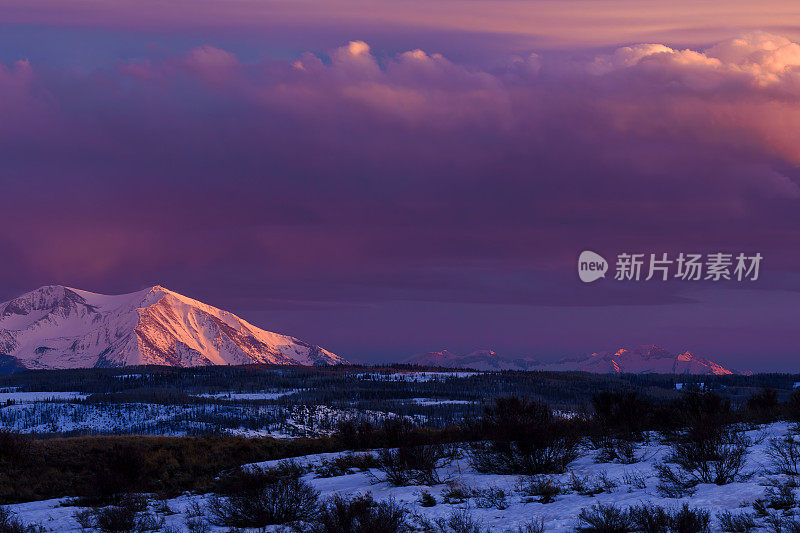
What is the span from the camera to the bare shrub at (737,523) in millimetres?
→ 17203

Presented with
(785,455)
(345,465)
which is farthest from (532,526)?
(345,465)

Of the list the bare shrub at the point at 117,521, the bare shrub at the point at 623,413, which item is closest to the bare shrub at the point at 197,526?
the bare shrub at the point at 117,521

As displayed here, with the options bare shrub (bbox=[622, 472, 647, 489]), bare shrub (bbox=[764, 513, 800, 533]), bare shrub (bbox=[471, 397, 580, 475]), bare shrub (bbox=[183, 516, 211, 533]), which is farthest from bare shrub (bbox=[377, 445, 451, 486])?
bare shrub (bbox=[764, 513, 800, 533])

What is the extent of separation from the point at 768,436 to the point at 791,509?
10866 mm

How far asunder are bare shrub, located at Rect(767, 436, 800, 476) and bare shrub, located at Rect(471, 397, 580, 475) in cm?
615

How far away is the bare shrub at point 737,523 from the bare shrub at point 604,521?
189 centimetres

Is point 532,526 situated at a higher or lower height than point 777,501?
lower

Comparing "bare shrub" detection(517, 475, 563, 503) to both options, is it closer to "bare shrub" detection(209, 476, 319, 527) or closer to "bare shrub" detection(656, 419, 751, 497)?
"bare shrub" detection(656, 419, 751, 497)

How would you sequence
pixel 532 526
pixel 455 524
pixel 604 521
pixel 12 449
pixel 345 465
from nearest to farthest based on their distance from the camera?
1. pixel 604 521
2. pixel 532 526
3. pixel 455 524
4. pixel 345 465
5. pixel 12 449

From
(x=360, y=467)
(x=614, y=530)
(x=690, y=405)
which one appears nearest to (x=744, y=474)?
(x=614, y=530)

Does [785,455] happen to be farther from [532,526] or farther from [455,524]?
[455,524]

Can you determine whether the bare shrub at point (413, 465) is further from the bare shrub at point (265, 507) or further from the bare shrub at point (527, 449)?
the bare shrub at point (265, 507)

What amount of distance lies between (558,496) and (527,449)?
14.4ft

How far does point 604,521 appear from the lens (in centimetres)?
1836
